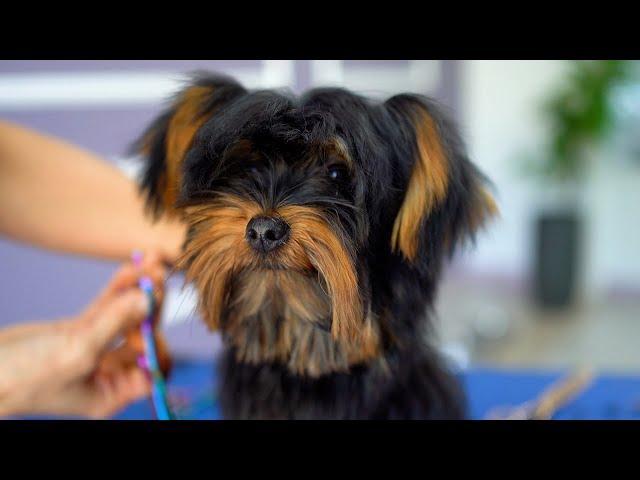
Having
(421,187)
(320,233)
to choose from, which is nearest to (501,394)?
(421,187)

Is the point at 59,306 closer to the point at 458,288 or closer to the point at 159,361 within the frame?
the point at 159,361

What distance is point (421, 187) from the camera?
4.58ft

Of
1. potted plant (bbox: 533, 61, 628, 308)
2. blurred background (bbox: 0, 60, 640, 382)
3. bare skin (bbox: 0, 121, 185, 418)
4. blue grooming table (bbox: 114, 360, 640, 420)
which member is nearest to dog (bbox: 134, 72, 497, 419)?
bare skin (bbox: 0, 121, 185, 418)

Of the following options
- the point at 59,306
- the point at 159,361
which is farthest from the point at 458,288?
the point at 159,361

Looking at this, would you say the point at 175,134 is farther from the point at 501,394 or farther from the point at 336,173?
the point at 501,394

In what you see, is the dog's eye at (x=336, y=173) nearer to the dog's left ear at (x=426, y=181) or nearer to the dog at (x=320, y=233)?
the dog at (x=320, y=233)

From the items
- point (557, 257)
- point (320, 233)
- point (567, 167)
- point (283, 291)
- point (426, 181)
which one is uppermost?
point (567, 167)

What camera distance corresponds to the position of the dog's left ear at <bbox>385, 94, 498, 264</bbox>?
1.39 meters

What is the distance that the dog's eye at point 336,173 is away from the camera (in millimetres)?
1393

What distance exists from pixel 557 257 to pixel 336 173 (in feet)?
18.1

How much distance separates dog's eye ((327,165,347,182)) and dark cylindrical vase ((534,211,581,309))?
5.42 m

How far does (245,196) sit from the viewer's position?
4.42ft

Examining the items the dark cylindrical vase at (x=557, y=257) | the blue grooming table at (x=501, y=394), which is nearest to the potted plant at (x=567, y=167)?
the dark cylindrical vase at (x=557, y=257)
